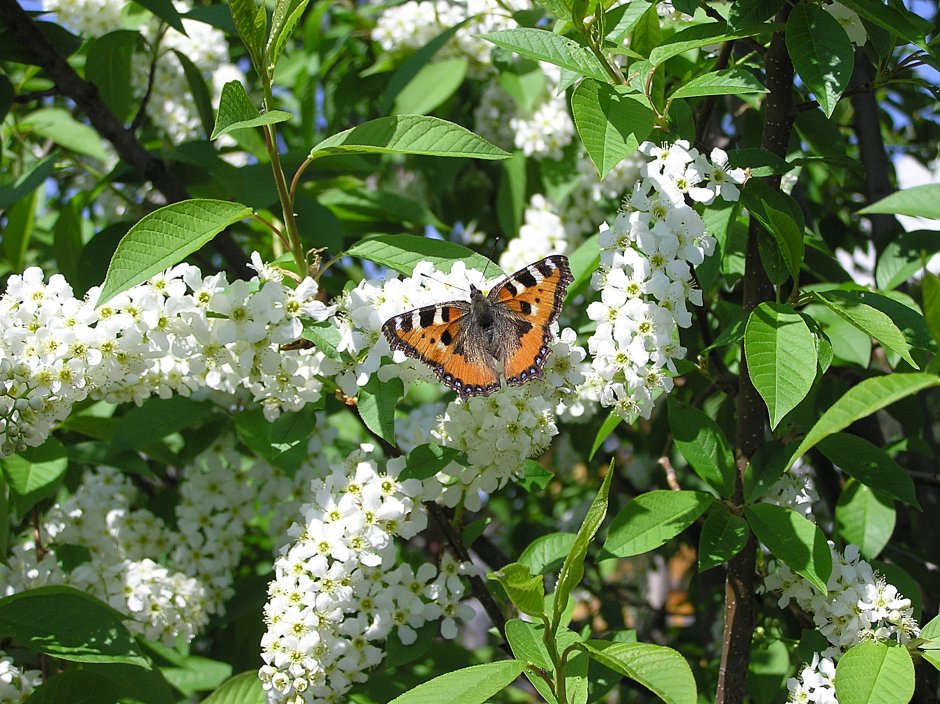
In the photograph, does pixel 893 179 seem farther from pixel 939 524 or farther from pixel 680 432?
pixel 680 432

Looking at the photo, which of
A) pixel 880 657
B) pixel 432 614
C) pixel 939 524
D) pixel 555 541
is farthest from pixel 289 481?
pixel 939 524

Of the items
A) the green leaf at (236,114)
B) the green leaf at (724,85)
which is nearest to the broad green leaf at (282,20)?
the green leaf at (236,114)

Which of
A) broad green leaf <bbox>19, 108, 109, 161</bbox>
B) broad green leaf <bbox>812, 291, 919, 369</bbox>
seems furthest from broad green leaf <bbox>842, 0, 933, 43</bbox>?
broad green leaf <bbox>19, 108, 109, 161</bbox>

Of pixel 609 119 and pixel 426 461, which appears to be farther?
pixel 426 461

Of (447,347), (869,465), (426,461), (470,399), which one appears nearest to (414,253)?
(447,347)

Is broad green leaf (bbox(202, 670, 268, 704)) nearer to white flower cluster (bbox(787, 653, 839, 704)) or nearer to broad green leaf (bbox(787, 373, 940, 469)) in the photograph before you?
white flower cluster (bbox(787, 653, 839, 704))

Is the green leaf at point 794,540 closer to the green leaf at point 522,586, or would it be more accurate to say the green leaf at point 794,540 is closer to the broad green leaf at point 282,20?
the green leaf at point 522,586

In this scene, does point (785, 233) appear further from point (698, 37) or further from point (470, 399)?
point (470, 399)
